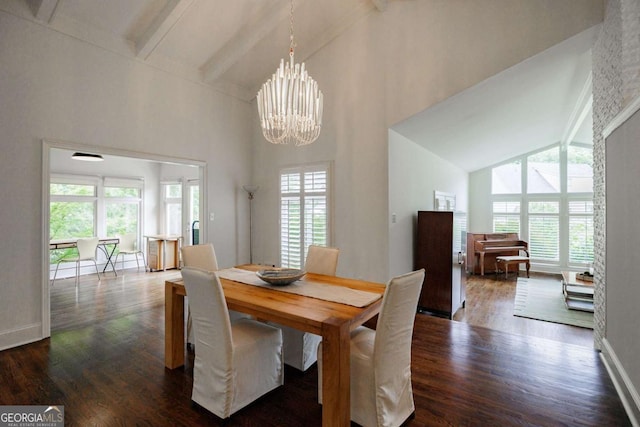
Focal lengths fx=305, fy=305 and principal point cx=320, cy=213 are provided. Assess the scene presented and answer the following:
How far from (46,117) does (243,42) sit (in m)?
2.42

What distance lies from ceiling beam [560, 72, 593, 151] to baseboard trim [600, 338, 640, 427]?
3.44 meters

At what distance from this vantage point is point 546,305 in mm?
5051

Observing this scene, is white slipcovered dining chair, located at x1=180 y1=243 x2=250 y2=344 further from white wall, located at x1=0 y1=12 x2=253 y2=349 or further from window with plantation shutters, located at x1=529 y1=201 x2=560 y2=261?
window with plantation shutters, located at x1=529 y1=201 x2=560 y2=261

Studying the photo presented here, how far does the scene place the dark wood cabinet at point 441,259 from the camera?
4.28 meters

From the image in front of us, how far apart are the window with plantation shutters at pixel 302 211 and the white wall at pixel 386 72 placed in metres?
0.19

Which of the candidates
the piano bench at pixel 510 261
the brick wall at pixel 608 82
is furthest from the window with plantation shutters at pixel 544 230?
the brick wall at pixel 608 82

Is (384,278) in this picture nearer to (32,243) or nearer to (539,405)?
(539,405)

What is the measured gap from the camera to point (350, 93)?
4371 mm

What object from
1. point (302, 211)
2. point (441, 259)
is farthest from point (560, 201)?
point (302, 211)

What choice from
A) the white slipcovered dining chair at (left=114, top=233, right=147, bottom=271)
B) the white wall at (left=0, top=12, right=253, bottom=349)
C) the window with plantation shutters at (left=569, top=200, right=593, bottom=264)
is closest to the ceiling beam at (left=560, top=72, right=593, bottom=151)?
the window with plantation shutters at (left=569, top=200, right=593, bottom=264)

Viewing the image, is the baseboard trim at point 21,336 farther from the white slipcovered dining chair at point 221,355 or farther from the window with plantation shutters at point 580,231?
the window with plantation shutters at point 580,231

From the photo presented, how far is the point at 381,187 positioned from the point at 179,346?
2.92m

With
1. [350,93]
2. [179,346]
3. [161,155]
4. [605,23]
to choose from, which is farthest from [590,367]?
[161,155]

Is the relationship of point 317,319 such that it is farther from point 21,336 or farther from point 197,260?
point 21,336
